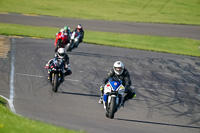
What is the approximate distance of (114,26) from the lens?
37.4 metres

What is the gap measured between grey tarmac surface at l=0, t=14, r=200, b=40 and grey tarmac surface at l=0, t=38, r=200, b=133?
30.2 ft

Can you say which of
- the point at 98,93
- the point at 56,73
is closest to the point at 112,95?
the point at 98,93

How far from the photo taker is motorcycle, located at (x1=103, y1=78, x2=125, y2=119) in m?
12.6

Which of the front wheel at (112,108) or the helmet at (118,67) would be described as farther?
the helmet at (118,67)

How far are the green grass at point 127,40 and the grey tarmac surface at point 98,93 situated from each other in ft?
7.95

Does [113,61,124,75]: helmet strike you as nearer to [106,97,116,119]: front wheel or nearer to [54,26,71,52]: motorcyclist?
[106,97,116,119]: front wheel

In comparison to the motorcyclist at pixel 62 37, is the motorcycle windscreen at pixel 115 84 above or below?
below

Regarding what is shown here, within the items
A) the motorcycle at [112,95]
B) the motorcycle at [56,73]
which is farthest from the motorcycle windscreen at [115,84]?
the motorcycle at [56,73]

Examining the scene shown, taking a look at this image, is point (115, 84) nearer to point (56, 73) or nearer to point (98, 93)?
point (98, 93)

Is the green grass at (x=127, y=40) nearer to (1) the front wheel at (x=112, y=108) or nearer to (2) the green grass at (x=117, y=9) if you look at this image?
(2) the green grass at (x=117, y=9)

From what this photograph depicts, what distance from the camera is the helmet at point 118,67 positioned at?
1330 cm

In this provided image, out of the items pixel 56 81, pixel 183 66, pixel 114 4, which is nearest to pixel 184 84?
pixel 183 66

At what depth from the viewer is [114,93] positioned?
1269cm

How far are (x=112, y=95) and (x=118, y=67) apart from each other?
118 centimetres
